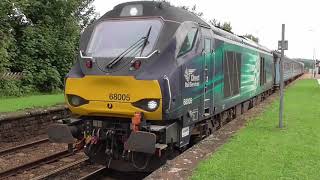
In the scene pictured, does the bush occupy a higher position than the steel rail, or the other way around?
the bush

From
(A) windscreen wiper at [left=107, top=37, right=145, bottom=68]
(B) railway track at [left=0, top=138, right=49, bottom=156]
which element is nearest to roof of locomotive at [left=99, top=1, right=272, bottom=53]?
(A) windscreen wiper at [left=107, top=37, right=145, bottom=68]

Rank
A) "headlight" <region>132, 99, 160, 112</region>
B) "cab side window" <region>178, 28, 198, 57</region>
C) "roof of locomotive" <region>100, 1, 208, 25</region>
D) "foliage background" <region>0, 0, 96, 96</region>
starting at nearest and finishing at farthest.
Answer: "headlight" <region>132, 99, 160, 112</region>
"cab side window" <region>178, 28, 198, 57</region>
"roof of locomotive" <region>100, 1, 208, 25</region>
"foliage background" <region>0, 0, 96, 96</region>

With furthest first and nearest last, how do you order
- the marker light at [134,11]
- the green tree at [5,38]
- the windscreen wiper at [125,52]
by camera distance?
the green tree at [5,38] < the marker light at [134,11] < the windscreen wiper at [125,52]

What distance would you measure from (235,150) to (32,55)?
16693 millimetres

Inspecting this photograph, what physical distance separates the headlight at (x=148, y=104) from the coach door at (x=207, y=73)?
1936 mm

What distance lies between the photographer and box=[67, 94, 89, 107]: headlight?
8.65m

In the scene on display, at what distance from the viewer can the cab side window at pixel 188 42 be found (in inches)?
341

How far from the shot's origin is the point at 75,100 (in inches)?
345

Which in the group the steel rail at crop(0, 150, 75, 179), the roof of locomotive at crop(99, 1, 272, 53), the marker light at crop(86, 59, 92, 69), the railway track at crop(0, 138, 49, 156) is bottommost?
the steel rail at crop(0, 150, 75, 179)

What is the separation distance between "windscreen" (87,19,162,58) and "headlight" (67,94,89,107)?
82 centimetres

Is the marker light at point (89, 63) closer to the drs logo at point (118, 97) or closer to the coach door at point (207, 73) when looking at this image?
the drs logo at point (118, 97)

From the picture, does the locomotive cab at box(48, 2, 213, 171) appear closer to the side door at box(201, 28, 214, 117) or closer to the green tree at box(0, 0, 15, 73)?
the side door at box(201, 28, 214, 117)

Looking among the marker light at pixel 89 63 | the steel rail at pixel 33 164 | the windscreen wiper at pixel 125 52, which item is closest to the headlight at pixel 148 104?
the windscreen wiper at pixel 125 52

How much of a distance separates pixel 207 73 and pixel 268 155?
213 centimetres
